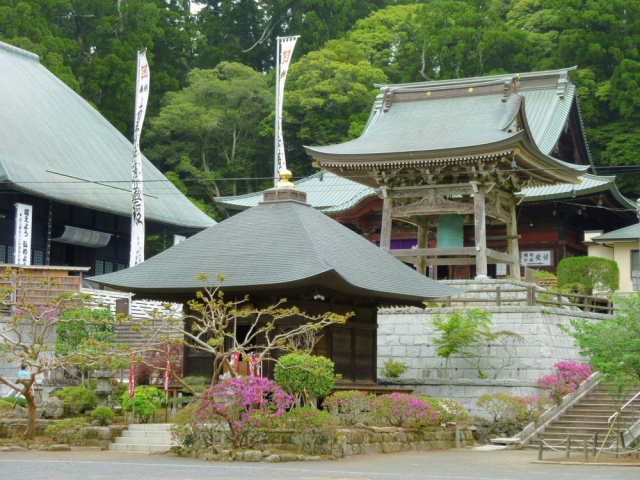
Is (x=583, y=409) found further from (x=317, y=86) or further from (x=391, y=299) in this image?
(x=317, y=86)

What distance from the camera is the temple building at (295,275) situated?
2127 cm

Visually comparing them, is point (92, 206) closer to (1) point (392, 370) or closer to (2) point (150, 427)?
(1) point (392, 370)

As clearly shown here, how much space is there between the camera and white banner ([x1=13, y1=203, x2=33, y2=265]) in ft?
109

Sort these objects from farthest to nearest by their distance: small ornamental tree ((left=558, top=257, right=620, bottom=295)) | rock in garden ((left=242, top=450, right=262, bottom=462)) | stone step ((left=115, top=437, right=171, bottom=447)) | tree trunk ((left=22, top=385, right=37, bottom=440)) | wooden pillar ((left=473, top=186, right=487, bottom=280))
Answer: small ornamental tree ((left=558, top=257, right=620, bottom=295))
wooden pillar ((left=473, top=186, right=487, bottom=280))
stone step ((left=115, top=437, right=171, bottom=447))
tree trunk ((left=22, top=385, right=37, bottom=440))
rock in garden ((left=242, top=450, right=262, bottom=462))

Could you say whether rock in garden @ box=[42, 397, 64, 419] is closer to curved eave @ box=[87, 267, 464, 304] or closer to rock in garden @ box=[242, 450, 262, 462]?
curved eave @ box=[87, 267, 464, 304]

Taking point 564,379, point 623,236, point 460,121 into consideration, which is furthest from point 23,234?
point 623,236

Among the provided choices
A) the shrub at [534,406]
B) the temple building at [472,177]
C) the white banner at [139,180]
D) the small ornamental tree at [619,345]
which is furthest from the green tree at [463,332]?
the white banner at [139,180]

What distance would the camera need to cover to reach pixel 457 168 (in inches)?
1139

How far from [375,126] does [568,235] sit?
29.7 ft

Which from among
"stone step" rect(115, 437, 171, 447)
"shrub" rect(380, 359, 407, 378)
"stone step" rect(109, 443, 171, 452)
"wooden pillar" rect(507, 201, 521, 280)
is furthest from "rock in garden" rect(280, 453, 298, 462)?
"wooden pillar" rect(507, 201, 521, 280)

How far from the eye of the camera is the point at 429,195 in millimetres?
29516

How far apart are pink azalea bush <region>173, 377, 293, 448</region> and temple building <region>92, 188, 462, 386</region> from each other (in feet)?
9.52

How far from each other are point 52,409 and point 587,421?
38.6 feet

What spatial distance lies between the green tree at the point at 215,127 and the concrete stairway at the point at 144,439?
2929cm
